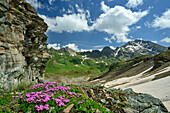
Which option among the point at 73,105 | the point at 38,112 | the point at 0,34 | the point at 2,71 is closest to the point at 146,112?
the point at 73,105

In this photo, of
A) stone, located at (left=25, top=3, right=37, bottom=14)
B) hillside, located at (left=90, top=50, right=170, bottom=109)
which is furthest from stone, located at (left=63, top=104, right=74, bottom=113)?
stone, located at (left=25, top=3, right=37, bottom=14)

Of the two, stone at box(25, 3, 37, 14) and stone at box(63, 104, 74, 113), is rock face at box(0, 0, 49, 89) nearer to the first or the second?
stone at box(25, 3, 37, 14)

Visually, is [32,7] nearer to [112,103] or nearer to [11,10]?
[11,10]

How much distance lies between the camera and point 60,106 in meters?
5.27

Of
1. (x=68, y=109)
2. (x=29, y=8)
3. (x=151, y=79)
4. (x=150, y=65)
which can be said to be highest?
(x=29, y=8)

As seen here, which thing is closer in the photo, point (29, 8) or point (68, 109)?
point (68, 109)

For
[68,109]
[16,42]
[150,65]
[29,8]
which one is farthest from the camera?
[150,65]

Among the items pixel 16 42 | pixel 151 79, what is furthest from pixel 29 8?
pixel 151 79

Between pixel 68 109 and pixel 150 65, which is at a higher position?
pixel 68 109

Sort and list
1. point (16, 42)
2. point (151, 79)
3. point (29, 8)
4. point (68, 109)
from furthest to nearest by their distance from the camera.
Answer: point (151, 79) → point (29, 8) → point (16, 42) → point (68, 109)

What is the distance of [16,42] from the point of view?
1867cm

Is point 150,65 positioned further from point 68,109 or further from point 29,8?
point 29,8

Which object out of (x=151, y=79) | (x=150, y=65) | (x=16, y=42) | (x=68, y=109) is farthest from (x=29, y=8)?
(x=150, y=65)

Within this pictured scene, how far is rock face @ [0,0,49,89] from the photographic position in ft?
48.8
